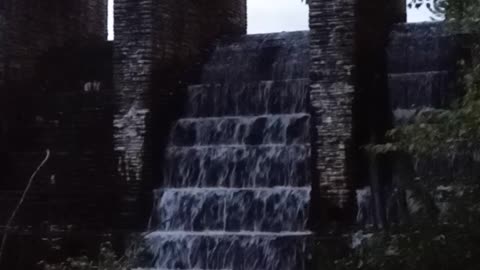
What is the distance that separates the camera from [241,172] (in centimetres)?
1291

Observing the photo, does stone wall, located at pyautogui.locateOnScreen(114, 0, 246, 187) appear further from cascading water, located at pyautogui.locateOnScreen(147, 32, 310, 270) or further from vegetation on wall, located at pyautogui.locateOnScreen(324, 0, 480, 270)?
vegetation on wall, located at pyautogui.locateOnScreen(324, 0, 480, 270)

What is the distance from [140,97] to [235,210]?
2.41 metres

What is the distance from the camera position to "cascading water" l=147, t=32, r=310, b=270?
39.6 ft

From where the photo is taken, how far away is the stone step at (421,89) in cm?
1264

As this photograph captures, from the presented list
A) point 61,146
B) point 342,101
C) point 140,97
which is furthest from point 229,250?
point 61,146

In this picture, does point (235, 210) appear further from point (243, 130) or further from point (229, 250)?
point (243, 130)

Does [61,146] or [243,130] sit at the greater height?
[243,130]

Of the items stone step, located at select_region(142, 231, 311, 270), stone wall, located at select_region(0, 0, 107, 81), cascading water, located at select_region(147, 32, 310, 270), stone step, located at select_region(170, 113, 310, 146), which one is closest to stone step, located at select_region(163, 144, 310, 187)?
cascading water, located at select_region(147, 32, 310, 270)

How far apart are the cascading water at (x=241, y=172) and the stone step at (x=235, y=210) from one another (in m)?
0.01

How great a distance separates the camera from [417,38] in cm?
1388

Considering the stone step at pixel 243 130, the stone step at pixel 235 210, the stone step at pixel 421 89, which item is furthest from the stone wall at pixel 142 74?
the stone step at pixel 421 89

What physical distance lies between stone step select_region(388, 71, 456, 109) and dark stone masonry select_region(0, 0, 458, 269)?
14mm

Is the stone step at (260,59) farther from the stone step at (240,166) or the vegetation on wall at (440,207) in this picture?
the vegetation on wall at (440,207)

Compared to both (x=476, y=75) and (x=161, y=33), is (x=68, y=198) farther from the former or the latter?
(x=476, y=75)
